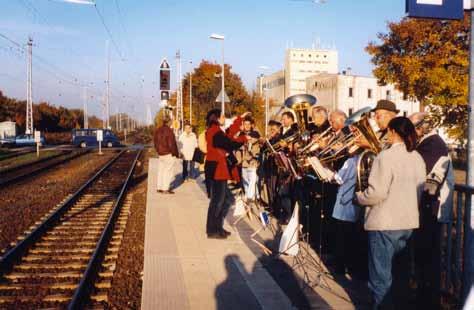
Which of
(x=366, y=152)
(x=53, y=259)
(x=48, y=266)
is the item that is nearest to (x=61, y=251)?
(x=53, y=259)

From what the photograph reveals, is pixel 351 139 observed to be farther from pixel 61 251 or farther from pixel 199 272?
pixel 61 251

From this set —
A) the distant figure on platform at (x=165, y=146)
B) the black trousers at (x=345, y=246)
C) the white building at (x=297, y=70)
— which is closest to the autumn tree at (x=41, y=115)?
the white building at (x=297, y=70)

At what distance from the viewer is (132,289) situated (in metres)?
6.89

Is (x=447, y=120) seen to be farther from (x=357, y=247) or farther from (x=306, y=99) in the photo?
(x=357, y=247)

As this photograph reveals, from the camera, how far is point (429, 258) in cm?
535

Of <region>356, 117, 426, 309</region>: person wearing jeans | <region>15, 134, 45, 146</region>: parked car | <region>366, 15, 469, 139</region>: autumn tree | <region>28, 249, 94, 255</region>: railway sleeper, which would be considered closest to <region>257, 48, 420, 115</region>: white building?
<region>15, 134, 45, 146</region>: parked car

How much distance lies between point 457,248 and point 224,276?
2.83 m

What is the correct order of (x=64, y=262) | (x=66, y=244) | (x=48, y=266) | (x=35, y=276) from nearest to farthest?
1. (x=35, y=276)
2. (x=48, y=266)
3. (x=64, y=262)
4. (x=66, y=244)

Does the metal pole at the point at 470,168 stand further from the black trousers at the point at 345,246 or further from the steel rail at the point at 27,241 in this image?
the steel rail at the point at 27,241

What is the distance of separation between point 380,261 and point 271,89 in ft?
379

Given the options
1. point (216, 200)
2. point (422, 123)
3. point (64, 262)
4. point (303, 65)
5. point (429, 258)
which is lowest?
point (64, 262)

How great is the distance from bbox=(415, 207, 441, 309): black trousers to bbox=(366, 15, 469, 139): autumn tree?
20.7m

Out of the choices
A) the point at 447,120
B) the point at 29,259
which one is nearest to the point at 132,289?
the point at 29,259

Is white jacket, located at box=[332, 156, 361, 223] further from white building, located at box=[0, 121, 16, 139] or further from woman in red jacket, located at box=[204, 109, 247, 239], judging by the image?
white building, located at box=[0, 121, 16, 139]
